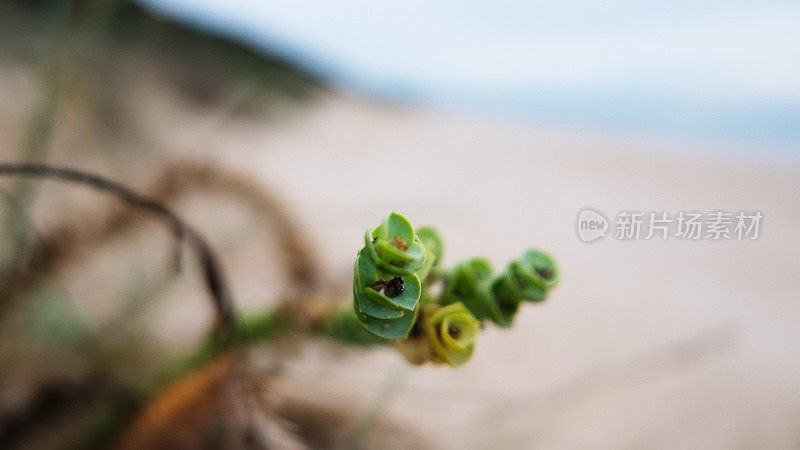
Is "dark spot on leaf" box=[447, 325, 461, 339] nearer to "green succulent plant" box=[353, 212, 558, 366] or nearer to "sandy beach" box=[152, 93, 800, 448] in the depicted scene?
"green succulent plant" box=[353, 212, 558, 366]

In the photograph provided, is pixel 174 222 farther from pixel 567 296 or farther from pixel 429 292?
pixel 567 296

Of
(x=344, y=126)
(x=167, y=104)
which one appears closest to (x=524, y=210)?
(x=344, y=126)

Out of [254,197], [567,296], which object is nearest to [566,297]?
[567,296]

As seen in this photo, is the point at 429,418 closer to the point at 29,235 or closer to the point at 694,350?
the point at 29,235

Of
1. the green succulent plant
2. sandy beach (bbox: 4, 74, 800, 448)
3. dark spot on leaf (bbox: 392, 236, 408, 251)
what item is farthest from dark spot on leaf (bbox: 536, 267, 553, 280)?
sandy beach (bbox: 4, 74, 800, 448)

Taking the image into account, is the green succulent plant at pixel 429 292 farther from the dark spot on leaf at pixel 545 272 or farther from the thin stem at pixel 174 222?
the thin stem at pixel 174 222

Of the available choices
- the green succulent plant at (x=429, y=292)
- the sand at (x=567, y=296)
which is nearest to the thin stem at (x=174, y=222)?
the green succulent plant at (x=429, y=292)
